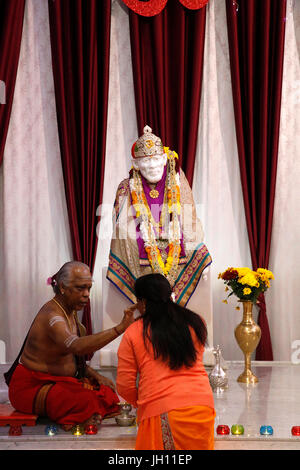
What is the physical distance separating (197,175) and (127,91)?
1151 millimetres

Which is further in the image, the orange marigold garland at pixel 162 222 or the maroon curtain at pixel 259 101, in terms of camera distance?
the maroon curtain at pixel 259 101

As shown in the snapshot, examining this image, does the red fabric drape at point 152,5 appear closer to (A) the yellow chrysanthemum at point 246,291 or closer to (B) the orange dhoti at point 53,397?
(A) the yellow chrysanthemum at point 246,291

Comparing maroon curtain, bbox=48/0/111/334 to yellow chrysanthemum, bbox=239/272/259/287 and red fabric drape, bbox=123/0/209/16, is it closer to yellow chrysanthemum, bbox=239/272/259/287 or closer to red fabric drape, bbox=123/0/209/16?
red fabric drape, bbox=123/0/209/16

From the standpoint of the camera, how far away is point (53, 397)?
3.91 meters

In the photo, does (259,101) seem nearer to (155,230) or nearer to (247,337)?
(155,230)

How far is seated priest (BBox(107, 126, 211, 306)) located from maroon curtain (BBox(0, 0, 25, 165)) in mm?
1719

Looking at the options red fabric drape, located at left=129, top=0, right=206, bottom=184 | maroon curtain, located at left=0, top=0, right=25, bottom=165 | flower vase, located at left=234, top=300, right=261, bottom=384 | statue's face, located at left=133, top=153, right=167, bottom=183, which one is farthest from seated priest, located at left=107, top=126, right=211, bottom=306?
maroon curtain, located at left=0, top=0, right=25, bottom=165

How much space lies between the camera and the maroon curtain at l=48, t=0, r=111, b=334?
6.69 metres

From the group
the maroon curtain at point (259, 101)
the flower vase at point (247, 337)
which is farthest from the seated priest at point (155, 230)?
the maroon curtain at point (259, 101)

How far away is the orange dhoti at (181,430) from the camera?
2.93 m

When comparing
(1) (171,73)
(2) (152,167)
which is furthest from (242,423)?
(1) (171,73)

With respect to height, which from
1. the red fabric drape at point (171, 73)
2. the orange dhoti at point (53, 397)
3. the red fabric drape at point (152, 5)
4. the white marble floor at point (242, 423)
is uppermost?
the red fabric drape at point (152, 5)

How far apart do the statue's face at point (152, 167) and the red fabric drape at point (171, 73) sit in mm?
1141

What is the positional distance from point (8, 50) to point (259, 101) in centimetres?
262
